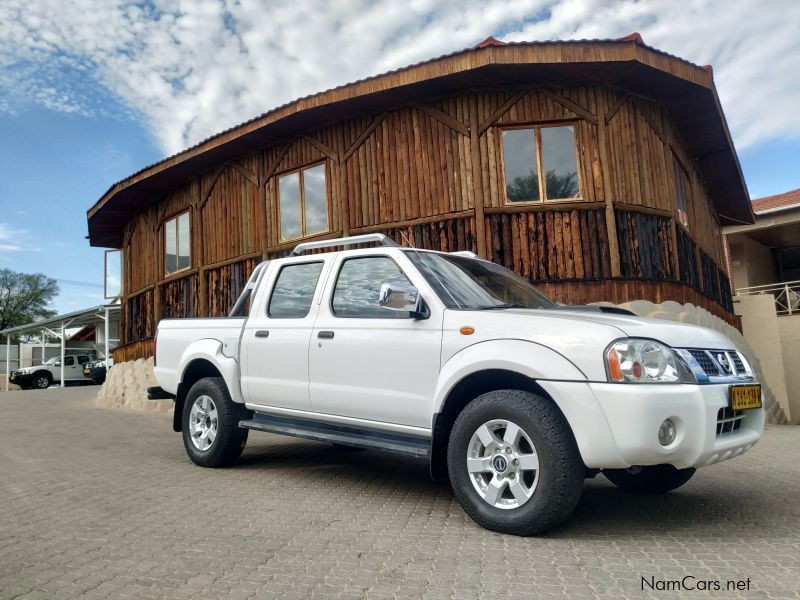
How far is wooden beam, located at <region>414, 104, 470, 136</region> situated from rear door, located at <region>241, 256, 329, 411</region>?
533cm

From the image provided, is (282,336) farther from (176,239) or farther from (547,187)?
(176,239)

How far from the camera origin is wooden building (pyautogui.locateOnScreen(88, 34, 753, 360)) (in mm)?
9258

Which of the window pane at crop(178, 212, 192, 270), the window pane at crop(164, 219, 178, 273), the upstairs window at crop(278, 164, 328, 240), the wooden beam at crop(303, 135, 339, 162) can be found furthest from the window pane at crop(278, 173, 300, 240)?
the window pane at crop(164, 219, 178, 273)

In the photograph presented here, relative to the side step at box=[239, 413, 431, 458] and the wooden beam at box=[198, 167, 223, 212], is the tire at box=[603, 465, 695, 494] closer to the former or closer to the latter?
the side step at box=[239, 413, 431, 458]

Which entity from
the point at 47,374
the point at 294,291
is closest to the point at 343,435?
the point at 294,291

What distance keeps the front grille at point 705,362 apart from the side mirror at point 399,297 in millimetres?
1676

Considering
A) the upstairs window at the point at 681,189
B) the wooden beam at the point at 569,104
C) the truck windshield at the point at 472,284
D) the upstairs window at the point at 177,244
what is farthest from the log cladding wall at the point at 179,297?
the upstairs window at the point at 681,189

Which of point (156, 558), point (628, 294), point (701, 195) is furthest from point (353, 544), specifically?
point (701, 195)

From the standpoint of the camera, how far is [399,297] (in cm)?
394

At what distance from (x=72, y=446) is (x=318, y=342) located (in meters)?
4.82

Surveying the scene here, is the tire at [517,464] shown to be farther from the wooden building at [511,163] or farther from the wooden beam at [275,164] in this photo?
the wooden beam at [275,164]

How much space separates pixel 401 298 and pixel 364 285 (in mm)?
838

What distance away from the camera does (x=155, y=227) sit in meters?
15.1

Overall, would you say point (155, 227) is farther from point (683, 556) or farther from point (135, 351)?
point (683, 556)
